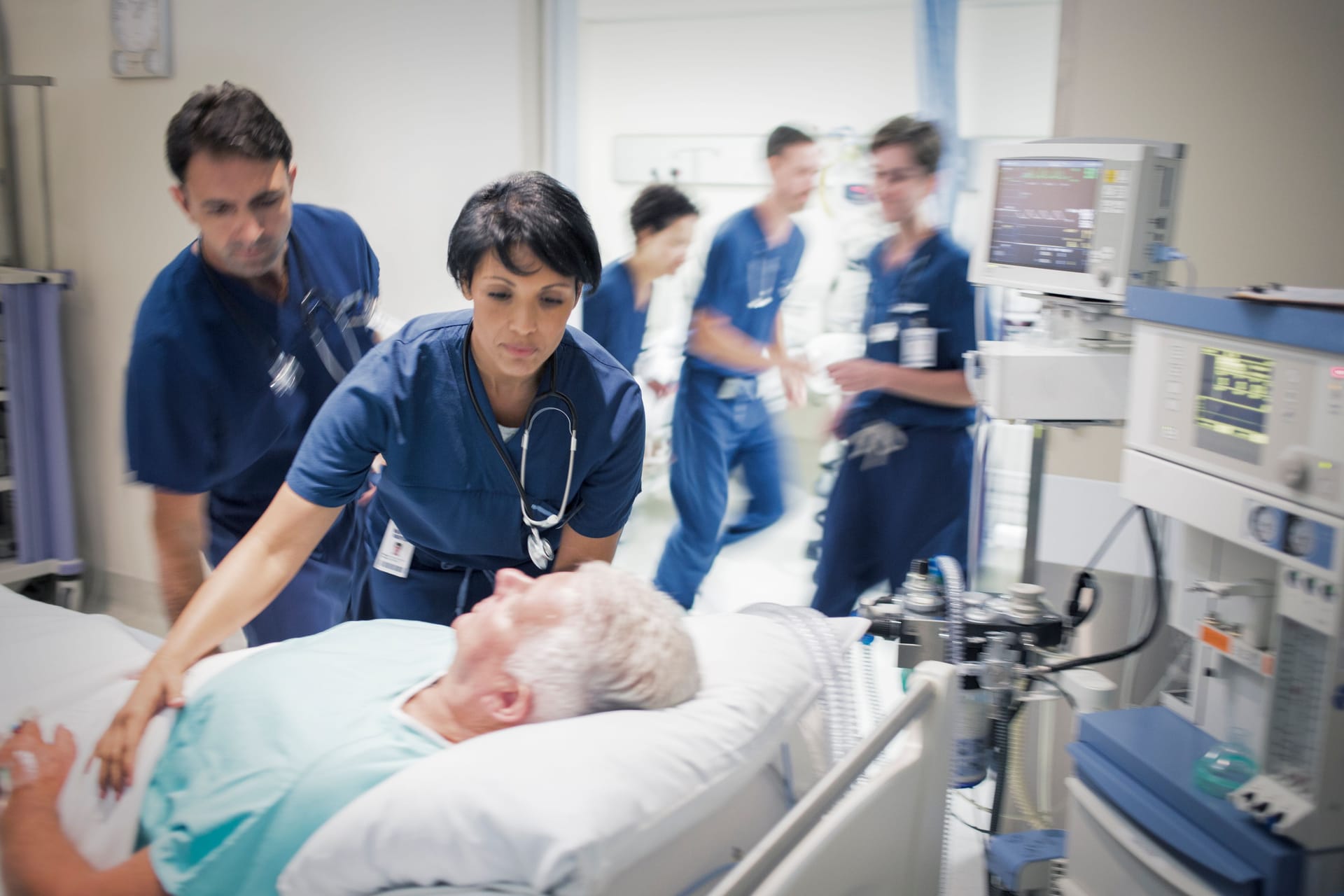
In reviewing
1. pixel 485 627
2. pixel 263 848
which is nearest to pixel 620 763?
pixel 485 627

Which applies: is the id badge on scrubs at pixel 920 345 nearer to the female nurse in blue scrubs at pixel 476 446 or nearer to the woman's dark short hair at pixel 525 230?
the female nurse in blue scrubs at pixel 476 446

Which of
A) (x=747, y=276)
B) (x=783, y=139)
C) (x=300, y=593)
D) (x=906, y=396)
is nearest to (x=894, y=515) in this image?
(x=906, y=396)

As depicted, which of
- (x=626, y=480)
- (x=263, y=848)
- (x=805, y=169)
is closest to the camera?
(x=263, y=848)

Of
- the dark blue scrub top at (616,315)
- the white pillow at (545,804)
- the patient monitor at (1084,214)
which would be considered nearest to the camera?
the white pillow at (545,804)

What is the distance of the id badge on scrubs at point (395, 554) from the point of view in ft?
5.31

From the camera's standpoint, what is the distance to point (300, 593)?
1.83 metres

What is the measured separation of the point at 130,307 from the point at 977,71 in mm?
1831

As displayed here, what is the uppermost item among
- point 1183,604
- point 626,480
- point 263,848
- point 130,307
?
point 130,307

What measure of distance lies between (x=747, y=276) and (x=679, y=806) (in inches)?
66.2

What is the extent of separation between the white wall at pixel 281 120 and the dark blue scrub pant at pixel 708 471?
0.78 m

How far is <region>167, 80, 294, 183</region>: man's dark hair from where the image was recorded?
5.16 feet

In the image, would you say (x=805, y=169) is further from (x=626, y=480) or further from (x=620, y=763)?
(x=620, y=763)

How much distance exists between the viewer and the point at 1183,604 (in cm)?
146

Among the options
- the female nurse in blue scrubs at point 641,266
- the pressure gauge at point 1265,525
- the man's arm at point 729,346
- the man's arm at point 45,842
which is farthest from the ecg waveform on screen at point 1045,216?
the man's arm at point 45,842
